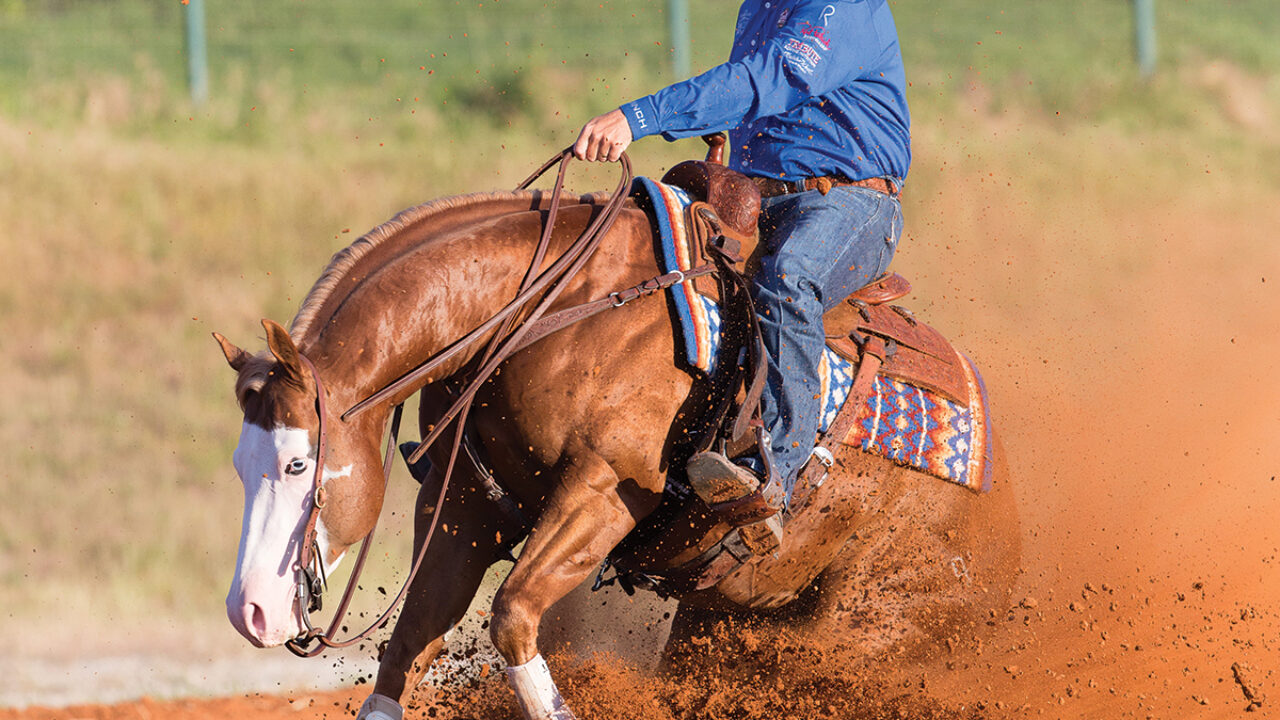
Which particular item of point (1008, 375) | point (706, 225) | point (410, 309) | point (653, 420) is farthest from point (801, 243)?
point (1008, 375)

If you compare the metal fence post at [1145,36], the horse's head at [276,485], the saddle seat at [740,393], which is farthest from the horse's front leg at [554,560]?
the metal fence post at [1145,36]

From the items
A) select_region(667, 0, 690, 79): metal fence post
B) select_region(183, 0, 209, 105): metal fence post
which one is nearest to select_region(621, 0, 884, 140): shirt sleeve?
select_region(667, 0, 690, 79): metal fence post

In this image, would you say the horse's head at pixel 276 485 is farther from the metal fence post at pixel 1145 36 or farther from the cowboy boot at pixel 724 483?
the metal fence post at pixel 1145 36

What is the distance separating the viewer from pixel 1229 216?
50.0ft

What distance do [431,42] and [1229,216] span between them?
943 cm

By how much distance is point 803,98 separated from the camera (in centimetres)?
421

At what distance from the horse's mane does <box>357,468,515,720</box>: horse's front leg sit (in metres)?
0.84

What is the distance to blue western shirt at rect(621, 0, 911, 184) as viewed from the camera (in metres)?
4.02

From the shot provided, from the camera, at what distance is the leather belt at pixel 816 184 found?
Answer: 4492mm

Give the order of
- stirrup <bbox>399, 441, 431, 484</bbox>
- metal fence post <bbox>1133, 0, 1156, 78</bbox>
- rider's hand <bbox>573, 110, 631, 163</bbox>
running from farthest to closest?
metal fence post <bbox>1133, 0, 1156, 78</bbox>
stirrup <bbox>399, 441, 431, 484</bbox>
rider's hand <bbox>573, 110, 631, 163</bbox>

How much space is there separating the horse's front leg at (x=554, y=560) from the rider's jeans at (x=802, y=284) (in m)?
0.50

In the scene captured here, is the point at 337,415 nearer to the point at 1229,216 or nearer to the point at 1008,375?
the point at 1008,375

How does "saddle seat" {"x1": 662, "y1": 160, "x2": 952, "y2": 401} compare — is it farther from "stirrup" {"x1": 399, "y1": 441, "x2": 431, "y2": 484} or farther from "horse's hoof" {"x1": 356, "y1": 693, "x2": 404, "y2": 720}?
"horse's hoof" {"x1": 356, "y1": 693, "x2": 404, "y2": 720}

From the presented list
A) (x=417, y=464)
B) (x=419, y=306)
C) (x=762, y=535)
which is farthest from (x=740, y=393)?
(x=417, y=464)
